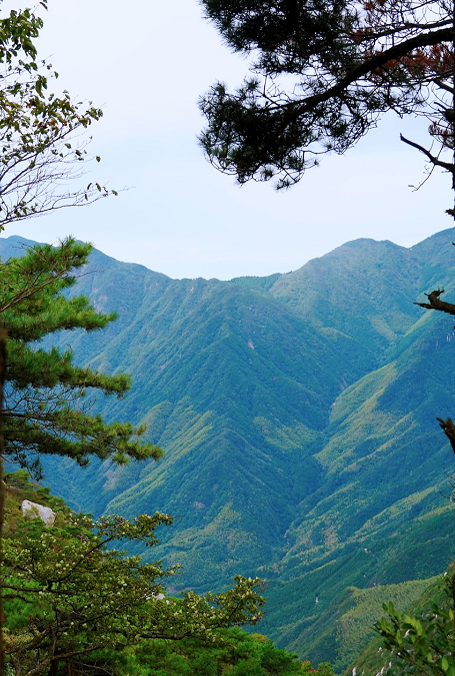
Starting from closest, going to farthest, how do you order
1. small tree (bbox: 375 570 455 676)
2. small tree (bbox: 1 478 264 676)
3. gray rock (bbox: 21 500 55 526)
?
small tree (bbox: 375 570 455 676)
small tree (bbox: 1 478 264 676)
gray rock (bbox: 21 500 55 526)

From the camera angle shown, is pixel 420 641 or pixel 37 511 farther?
pixel 37 511

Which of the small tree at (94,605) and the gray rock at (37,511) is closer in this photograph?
the small tree at (94,605)

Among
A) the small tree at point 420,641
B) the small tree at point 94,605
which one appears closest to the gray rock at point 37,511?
the small tree at point 94,605

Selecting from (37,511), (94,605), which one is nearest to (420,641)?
(94,605)

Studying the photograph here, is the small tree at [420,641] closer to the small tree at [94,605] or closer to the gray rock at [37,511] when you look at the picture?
the small tree at [94,605]

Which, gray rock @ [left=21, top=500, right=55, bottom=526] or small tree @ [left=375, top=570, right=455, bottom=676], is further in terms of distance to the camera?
gray rock @ [left=21, top=500, right=55, bottom=526]

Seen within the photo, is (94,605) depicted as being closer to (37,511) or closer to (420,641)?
(420,641)

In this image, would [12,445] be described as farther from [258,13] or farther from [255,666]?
[258,13]

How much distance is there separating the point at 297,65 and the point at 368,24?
1041 mm

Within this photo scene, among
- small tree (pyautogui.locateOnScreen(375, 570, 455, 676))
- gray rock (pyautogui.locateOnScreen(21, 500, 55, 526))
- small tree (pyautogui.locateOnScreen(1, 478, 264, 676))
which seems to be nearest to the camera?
small tree (pyautogui.locateOnScreen(375, 570, 455, 676))

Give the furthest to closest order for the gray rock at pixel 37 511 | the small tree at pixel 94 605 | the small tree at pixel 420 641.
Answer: the gray rock at pixel 37 511
the small tree at pixel 94 605
the small tree at pixel 420 641

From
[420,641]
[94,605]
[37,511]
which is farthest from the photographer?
[37,511]

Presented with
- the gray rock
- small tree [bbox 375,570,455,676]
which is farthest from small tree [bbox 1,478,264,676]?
the gray rock

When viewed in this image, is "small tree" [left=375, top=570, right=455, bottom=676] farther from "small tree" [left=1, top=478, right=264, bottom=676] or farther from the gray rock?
the gray rock
